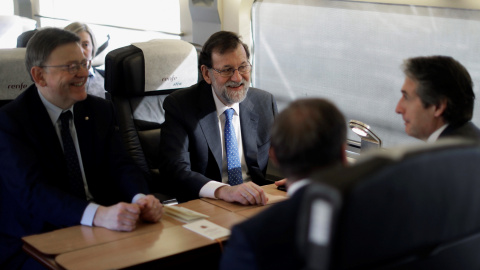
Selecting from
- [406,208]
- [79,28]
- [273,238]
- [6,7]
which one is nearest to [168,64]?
[79,28]

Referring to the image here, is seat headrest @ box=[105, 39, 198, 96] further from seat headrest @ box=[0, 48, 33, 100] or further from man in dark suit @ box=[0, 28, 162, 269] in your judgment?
man in dark suit @ box=[0, 28, 162, 269]

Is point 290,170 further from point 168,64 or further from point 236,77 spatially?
point 168,64

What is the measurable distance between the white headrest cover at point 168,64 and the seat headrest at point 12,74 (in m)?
0.62

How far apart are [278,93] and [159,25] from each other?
1976 millimetres

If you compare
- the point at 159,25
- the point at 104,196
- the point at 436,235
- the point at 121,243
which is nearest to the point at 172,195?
the point at 104,196

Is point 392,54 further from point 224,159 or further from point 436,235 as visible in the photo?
point 436,235

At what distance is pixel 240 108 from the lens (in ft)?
10.5

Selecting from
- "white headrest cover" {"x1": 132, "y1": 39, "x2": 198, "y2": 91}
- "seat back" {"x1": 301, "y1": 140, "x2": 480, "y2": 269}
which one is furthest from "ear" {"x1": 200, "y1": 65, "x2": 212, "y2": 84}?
"seat back" {"x1": 301, "y1": 140, "x2": 480, "y2": 269}

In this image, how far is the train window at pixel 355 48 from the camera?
10.1 feet

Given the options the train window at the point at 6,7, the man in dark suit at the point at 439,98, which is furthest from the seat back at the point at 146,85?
the train window at the point at 6,7

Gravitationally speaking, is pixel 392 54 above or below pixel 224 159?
above

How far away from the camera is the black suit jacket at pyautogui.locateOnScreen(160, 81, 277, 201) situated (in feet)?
9.82

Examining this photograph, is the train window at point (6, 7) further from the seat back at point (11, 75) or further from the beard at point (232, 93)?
the beard at point (232, 93)

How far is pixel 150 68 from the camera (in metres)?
3.43
